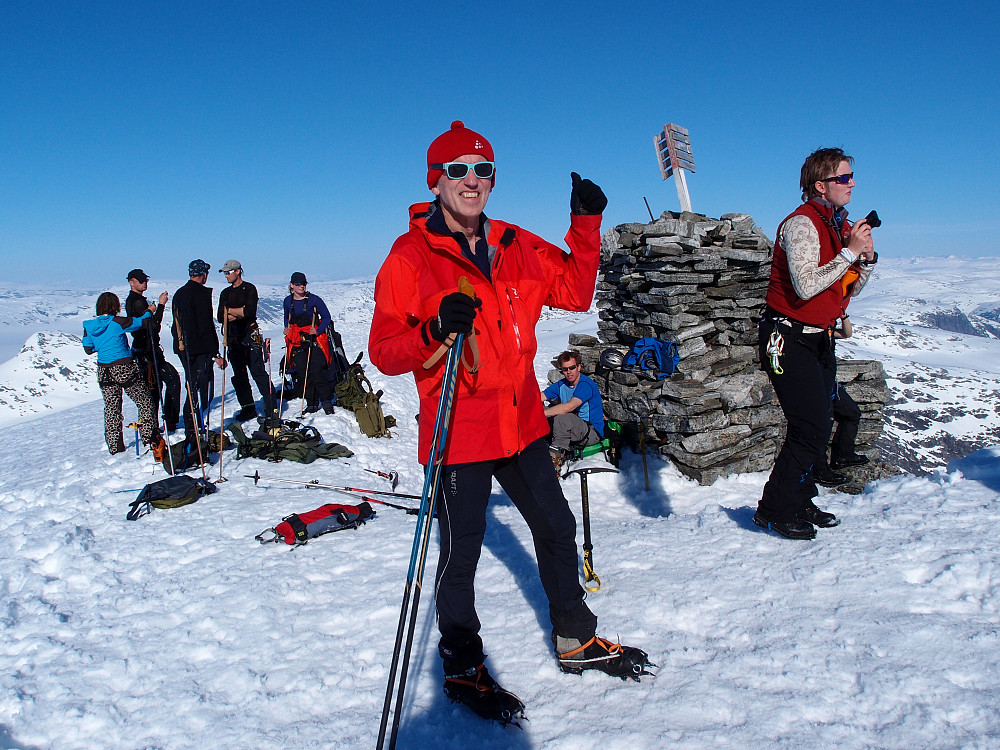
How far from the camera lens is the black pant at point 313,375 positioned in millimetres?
11367

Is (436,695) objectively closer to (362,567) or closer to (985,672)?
(362,567)

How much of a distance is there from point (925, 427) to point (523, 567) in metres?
68.2

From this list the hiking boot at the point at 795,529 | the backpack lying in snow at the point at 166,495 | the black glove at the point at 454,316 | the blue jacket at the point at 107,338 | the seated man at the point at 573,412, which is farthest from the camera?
the seated man at the point at 573,412

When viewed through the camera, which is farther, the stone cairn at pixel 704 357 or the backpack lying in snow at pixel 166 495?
the stone cairn at pixel 704 357

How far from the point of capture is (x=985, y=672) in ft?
8.48

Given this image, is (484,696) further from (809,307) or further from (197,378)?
(197,378)

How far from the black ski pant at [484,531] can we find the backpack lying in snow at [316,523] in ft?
9.88

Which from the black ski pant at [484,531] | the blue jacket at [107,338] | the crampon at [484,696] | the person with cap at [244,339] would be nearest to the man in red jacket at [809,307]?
the black ski pant at [484,531]

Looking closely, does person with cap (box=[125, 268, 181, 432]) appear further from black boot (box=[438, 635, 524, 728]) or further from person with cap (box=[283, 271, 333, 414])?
black boot (box=[438, 635, 524, 728])

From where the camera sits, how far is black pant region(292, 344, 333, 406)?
11367 mm

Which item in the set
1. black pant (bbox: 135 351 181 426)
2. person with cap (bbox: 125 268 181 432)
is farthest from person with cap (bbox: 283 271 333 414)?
person with cap (bbox: 125 268 181 432)

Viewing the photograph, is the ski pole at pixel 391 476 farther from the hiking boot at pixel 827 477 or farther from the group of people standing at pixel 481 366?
the hiking boot at pixel 827 477

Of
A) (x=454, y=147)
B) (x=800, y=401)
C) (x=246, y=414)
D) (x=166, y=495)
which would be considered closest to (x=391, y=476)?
(x=166, y=495)

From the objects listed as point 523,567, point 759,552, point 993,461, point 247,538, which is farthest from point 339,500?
point 993,461
